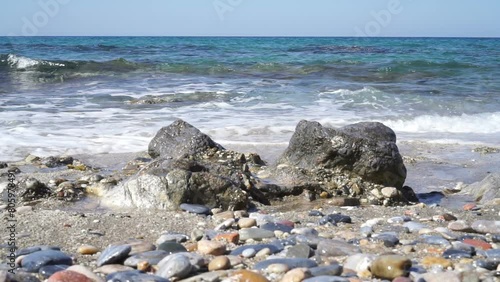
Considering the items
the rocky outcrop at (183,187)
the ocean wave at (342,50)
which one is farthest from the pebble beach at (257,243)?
the ocean wave at (342,50)

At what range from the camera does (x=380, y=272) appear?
7.98 ft

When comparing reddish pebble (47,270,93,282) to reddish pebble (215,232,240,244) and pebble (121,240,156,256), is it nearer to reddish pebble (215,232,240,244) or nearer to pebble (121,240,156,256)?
pebble (121,240,156,256)

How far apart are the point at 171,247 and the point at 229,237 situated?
1.08 ft

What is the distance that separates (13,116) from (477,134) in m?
7.04

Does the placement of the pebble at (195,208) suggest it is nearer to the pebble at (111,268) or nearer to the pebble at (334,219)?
the pebble at (334,219)

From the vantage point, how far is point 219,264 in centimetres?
253

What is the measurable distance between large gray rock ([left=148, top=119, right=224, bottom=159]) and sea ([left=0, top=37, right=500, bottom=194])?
1.05m

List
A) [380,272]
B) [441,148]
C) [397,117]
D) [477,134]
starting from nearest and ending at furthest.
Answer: [380,272] → [441,148] → [477,134] → [397,117]

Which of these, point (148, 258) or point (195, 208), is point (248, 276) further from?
point (195, 208)

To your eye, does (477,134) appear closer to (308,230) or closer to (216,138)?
(216,138)

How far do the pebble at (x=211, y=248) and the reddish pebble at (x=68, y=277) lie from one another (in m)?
0.64

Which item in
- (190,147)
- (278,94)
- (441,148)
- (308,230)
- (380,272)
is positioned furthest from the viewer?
(278,94)

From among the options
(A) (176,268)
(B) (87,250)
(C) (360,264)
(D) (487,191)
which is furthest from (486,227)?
(B) (87,250)

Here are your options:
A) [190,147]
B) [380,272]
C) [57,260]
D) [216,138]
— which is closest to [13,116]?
[216,138]
